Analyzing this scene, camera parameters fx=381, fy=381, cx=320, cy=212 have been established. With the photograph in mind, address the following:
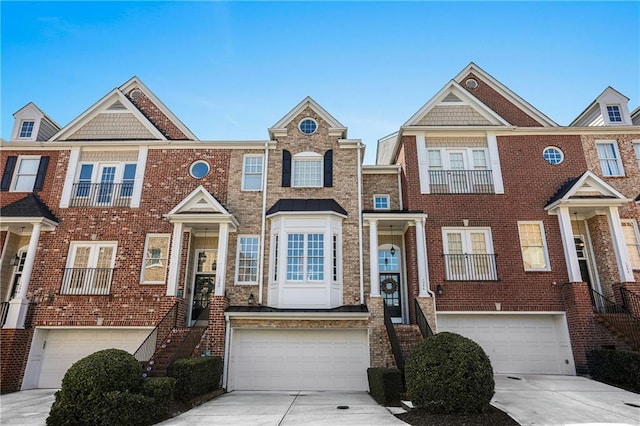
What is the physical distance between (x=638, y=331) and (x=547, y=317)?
2.60 m

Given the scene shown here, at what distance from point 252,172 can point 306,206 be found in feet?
9.21

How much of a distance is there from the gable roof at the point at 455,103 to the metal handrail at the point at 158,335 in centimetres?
1132

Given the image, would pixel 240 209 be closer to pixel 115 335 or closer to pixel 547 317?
pixel 115 335

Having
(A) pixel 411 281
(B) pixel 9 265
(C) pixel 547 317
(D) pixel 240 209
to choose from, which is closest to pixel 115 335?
(B) pixel 9 265

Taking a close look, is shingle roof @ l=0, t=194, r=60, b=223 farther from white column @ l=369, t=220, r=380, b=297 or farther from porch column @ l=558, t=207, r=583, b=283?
porch column @ l=558, t=207, r=583, b=283

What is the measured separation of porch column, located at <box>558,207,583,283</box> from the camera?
13344 mm

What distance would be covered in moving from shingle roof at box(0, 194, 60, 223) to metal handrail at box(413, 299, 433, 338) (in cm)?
1375

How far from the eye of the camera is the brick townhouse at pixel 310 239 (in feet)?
42.3

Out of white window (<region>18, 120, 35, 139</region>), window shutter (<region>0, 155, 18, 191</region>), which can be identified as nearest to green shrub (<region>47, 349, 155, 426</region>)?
window shutter (<region>0, 155, 18, 191</region>)

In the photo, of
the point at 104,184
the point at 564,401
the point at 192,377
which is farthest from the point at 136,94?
the point at 564,401

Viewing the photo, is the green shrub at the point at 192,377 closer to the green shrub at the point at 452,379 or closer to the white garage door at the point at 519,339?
the green shrub at the point at 452,379

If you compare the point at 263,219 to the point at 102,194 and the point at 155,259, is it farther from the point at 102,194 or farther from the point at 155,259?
the point at 102,194

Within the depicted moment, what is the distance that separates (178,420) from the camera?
8156 millimetres

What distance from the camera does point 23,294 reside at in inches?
525
